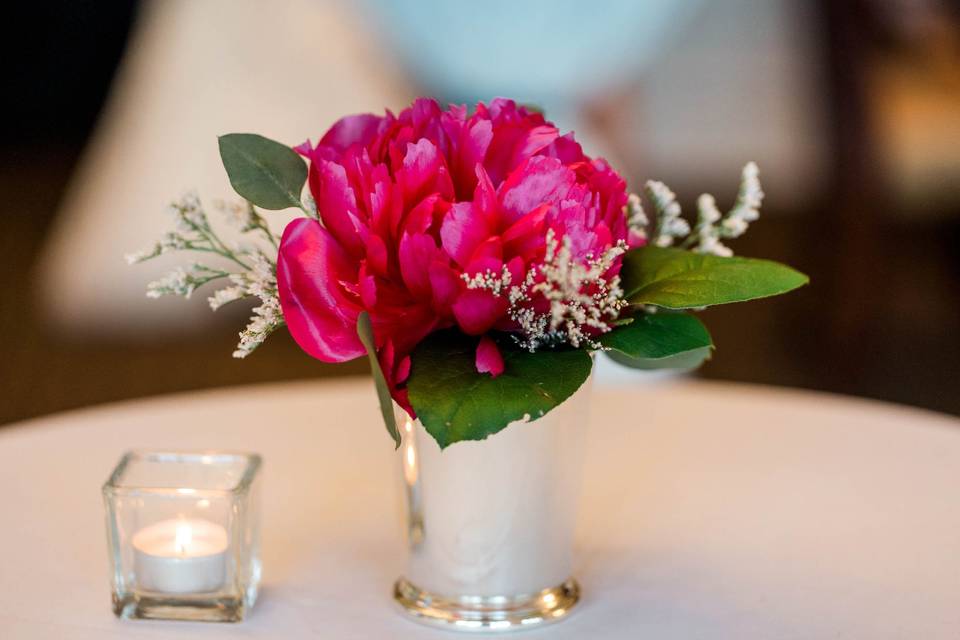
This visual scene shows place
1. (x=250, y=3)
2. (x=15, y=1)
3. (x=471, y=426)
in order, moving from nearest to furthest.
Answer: (x=471, y=426) < (x=250, y=3) < (x=15, y=1)

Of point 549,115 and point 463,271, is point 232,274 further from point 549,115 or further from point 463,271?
point 549,115

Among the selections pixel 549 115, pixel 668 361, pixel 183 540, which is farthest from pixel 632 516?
pixel 549 115

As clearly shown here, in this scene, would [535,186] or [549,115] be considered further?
[549,115]

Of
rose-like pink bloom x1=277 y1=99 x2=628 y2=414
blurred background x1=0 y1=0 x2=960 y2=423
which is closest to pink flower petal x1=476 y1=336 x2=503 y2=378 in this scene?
rose-like pink bloom x1=277 y1=99 x2=628 y2=414

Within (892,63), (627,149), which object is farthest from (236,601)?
(627,149)

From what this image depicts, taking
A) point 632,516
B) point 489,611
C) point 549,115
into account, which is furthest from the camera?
point 549,115

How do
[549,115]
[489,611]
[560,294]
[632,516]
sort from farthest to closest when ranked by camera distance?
[549,115] < [632,516] < [489,611] < [560,294]

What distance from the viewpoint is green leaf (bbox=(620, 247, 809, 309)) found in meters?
0.55

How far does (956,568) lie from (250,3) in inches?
71.3

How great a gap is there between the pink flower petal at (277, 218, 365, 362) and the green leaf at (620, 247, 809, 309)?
139 mm

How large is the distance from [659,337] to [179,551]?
0.86 feet

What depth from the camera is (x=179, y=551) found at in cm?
59

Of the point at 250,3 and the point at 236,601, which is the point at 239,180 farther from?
the point at 250,3

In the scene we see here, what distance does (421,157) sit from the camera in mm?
527
